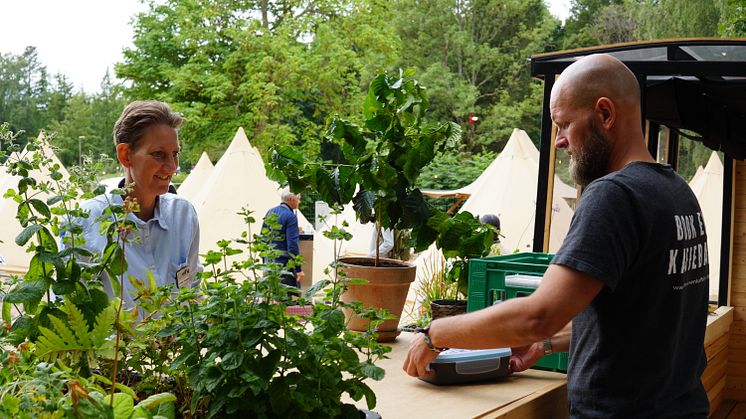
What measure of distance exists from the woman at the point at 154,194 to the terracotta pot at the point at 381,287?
0.51m

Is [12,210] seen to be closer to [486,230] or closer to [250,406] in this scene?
[486,230]

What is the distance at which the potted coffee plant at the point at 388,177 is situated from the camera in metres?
2.70

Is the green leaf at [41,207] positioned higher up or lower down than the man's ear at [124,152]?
lower down

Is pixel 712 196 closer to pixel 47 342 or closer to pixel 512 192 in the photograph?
pixel 512 192

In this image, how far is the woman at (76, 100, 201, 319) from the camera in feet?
8.47

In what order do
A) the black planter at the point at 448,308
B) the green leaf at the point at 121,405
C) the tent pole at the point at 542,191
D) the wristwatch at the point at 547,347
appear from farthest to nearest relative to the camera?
the tent pole at the point at 542,191 < the black planter at the point at 448,308 < the wristwatch at the point at 547,347 < the green leaf at the point at 121,405

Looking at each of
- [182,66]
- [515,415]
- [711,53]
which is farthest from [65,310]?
[182,66]

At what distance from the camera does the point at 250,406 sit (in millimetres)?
1514

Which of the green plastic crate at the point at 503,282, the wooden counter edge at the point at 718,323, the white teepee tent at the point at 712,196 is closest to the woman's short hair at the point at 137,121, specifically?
the green plastic crate at the point at 503,282

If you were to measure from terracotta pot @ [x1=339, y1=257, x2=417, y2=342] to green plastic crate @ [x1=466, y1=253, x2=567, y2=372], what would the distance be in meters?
0.24

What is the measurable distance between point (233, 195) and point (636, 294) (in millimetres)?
12853

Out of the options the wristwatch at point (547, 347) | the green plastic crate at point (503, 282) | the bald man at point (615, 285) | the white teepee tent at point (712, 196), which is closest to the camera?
the bald man at point (615, 285)

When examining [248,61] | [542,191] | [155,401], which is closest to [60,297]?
[155,401]

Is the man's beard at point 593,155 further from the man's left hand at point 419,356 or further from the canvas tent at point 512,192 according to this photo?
the canvas tent at point 512,192
